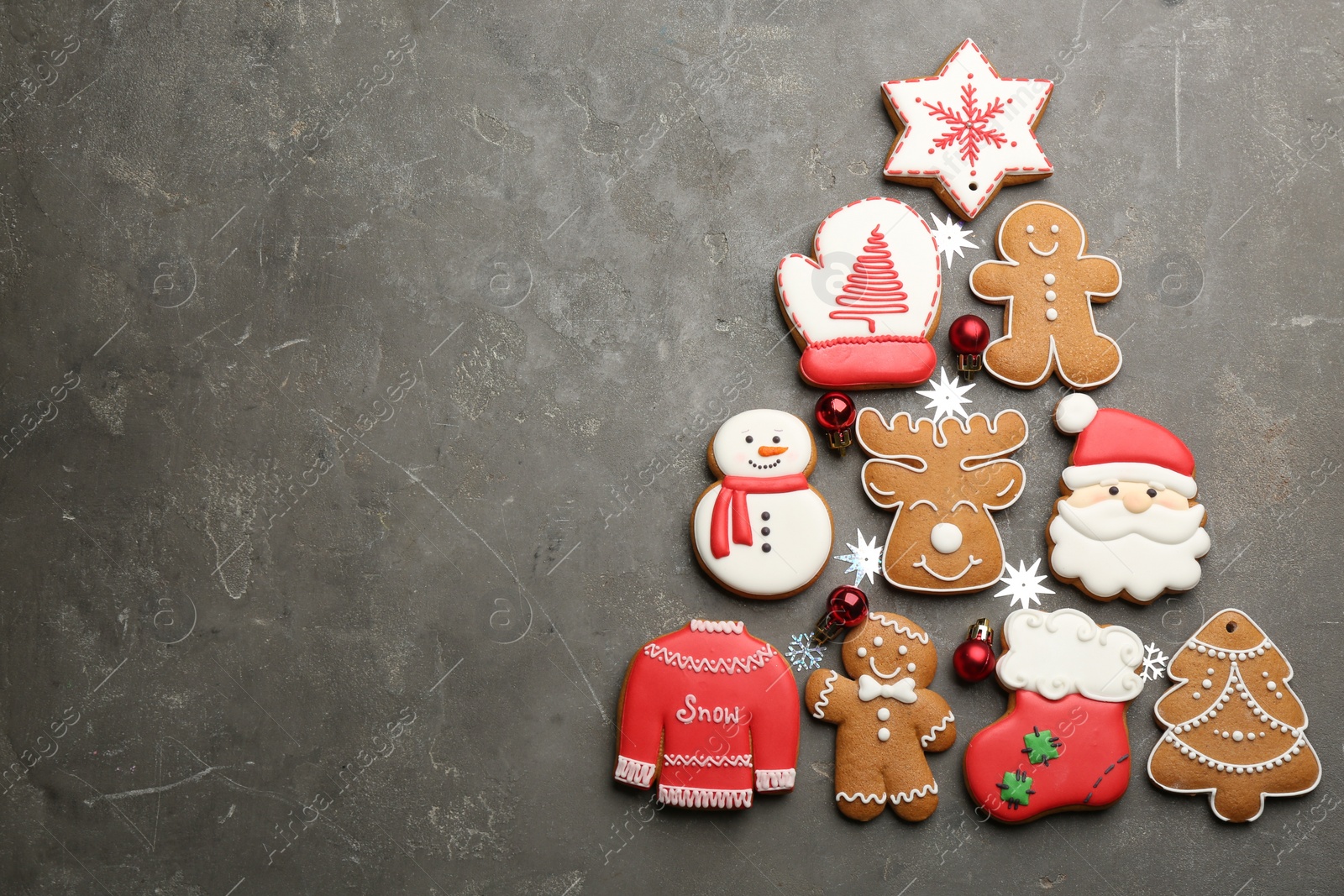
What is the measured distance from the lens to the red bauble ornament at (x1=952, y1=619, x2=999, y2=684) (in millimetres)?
3146

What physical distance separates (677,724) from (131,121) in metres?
2.84

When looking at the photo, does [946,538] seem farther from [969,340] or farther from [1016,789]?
[1016,789]

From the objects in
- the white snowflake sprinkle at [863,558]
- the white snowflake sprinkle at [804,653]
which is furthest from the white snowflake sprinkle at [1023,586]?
the white snowflake sprinkle at [804,653]

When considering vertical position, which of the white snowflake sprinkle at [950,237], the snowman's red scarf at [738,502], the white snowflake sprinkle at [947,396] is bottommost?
the white snowflake sprinkle at [947,396]

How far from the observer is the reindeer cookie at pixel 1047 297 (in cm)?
332

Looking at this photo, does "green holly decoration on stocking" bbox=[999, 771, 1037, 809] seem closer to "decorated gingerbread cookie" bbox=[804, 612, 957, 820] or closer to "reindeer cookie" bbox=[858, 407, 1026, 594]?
"decorated gingerbread cookie" bbox=[804, 612, 957, 820]

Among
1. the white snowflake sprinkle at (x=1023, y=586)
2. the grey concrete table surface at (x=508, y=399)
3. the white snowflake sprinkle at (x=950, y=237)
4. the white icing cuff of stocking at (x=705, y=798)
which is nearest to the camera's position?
the white icing cuff of stocking at (x=705, y=798)

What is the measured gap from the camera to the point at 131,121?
347 centimetres

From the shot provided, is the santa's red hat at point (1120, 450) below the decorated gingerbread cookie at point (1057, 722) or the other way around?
the other way around

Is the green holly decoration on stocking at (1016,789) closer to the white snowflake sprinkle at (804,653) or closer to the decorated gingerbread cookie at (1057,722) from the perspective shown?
the decorated gingerbread cookie at (1057,722)

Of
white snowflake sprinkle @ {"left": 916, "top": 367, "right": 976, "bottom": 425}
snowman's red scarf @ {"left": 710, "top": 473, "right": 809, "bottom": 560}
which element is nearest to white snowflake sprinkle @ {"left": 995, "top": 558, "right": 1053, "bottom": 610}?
white snowflake sprinkle @ {"left": 916, "top": 367, "right": 976, "bottom": 425}

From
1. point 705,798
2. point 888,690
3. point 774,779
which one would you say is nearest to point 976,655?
point 888,690

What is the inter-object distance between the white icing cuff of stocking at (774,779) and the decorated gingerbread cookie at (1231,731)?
1.21 meters

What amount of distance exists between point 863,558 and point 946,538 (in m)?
0.28
